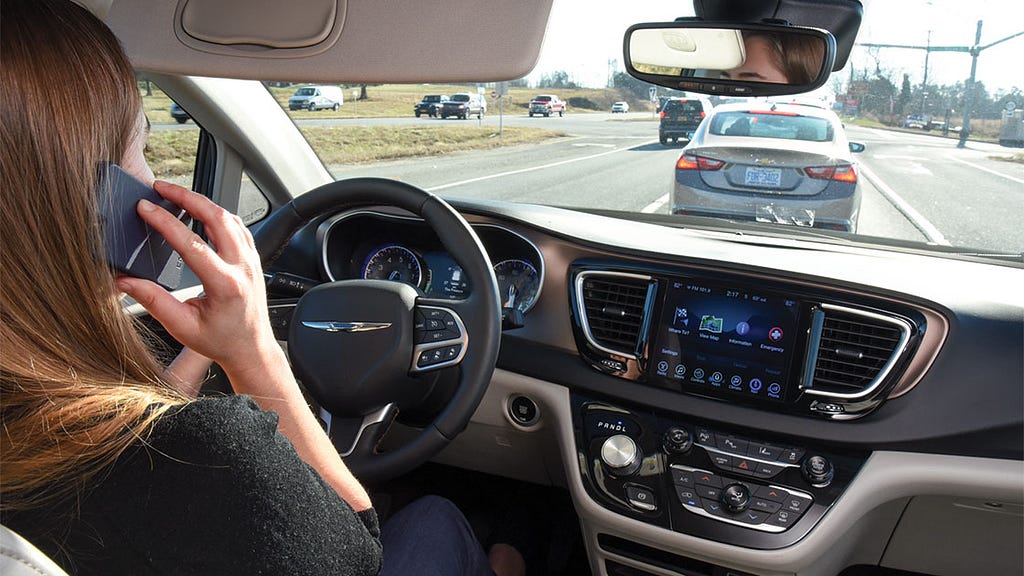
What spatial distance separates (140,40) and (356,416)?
3.54 feet

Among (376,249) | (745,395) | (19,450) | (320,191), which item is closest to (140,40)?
(320,191)

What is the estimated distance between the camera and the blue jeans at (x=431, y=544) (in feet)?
6.47

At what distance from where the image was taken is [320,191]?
240 cm

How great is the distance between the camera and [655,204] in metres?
3.16

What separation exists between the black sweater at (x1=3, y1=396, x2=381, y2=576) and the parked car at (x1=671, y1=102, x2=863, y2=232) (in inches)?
84.6

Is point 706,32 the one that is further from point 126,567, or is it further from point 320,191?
point 126,567

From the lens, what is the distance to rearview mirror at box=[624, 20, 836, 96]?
1722mm

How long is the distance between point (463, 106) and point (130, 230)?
1.75 m

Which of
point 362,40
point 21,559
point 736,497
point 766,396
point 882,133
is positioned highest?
point 362,40

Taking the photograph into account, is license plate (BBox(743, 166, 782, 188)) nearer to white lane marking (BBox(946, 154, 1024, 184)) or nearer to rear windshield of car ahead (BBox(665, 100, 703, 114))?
rear windshield of car ahead (BBox(665, 100, 703, 114))

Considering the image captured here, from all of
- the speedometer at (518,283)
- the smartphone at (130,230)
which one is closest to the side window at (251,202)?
the speedometer at (518,283)

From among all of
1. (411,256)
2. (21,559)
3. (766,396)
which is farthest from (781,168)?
(21,559)

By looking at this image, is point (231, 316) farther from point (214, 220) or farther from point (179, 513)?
point (179, 513)

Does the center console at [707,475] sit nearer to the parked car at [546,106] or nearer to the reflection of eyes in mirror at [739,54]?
the parked car at [546,106]
